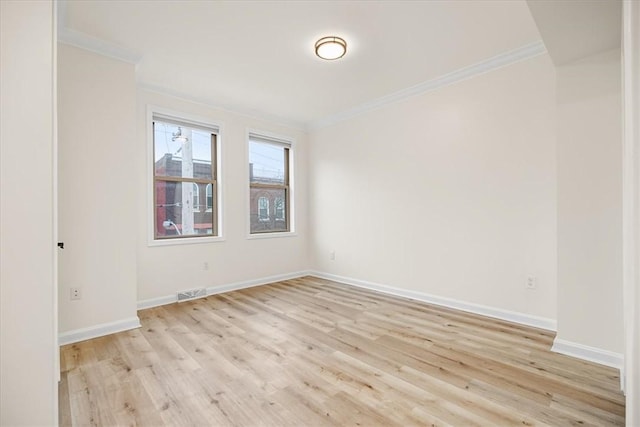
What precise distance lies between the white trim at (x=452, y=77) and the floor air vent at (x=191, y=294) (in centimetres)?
323

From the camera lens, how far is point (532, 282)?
9.36ft

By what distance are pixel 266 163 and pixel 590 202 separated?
4.04 meters

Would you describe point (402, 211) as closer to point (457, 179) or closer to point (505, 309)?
point (457, 179)

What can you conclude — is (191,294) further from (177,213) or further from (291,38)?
(291,38)

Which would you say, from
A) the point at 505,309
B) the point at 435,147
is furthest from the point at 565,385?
the point at 435,147

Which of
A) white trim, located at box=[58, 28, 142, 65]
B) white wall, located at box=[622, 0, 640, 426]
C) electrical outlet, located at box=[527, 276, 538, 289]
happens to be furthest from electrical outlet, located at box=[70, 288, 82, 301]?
electrical outlet, located at box=[527, 276, 538, 289]

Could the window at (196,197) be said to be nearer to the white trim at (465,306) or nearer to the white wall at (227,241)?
the white wall at (227,241)

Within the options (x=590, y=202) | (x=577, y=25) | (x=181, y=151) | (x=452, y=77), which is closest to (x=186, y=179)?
(x=181, y=151)

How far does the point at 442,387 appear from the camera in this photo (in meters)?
1.88

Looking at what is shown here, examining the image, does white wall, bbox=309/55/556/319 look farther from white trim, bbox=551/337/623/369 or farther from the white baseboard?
the white baseboard

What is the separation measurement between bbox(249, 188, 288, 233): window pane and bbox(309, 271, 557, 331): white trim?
55.7 inches

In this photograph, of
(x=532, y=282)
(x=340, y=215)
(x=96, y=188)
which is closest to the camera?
(x=96, y=188)

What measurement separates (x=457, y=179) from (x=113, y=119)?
3.63m

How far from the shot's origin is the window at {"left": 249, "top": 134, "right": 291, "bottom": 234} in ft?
15.5
